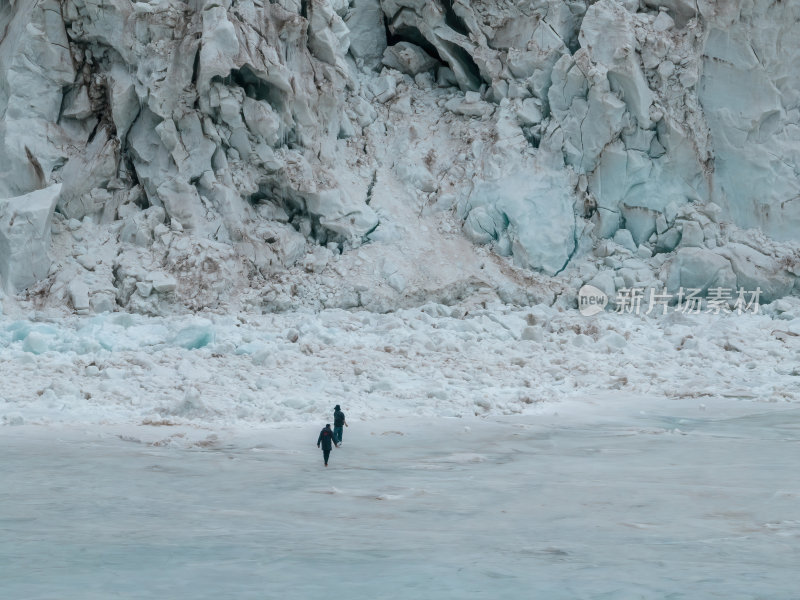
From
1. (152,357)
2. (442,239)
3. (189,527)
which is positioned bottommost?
(189,527)

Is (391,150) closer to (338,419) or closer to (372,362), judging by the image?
(372,362)

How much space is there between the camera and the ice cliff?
1577 centimetres

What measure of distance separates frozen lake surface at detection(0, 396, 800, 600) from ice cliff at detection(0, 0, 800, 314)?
7394 millimetres

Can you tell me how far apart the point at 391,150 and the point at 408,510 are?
1417cm

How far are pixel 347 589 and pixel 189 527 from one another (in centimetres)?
164

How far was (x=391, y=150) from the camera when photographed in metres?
18.9

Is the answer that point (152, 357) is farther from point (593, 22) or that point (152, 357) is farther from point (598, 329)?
point (593, 22)

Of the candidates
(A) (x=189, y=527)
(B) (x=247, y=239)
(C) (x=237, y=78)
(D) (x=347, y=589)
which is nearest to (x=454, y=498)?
(A) (x=189, y=527)

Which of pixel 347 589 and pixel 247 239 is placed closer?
pixel 347 589

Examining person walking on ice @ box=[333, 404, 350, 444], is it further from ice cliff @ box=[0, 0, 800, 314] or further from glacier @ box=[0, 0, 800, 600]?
ice cliff @ box=[0, 0, 800, 314]

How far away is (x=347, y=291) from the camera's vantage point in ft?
51.8

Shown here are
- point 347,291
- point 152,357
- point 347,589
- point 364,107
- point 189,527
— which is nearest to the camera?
point 347,589
